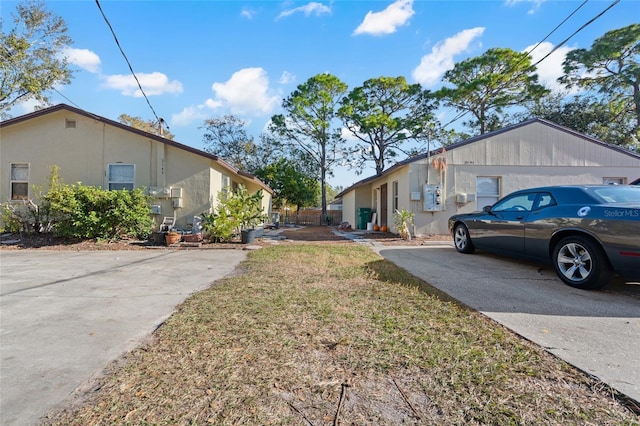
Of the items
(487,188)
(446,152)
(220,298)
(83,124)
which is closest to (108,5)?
(83,124)

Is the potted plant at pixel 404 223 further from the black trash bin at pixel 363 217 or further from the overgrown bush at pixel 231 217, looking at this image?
the black trash bin at pixel 363 217

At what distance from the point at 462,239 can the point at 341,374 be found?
18.8 feet

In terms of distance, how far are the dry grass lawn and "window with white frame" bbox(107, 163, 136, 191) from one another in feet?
28.5

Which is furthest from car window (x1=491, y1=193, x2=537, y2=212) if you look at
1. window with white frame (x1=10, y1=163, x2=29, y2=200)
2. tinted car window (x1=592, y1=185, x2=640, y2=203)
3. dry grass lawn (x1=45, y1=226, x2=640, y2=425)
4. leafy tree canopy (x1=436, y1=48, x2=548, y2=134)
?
leafy tree canopy (x1=436, y1=48, x2=548, y2=134)

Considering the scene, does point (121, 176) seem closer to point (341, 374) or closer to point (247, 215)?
point (247, 215)

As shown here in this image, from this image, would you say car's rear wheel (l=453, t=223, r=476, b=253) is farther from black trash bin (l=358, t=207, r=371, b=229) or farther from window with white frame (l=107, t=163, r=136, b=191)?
window with white frame (l=107, t=163, r=136, b=191)

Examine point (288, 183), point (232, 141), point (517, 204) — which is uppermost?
point (232, 141)

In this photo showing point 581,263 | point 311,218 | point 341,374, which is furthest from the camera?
point 311,218

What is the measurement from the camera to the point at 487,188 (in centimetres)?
1070

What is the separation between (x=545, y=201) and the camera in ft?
15.4

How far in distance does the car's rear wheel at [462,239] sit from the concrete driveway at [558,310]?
1080mm

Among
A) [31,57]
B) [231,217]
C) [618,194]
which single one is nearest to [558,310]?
[618,194]

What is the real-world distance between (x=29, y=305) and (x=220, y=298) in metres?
2.17

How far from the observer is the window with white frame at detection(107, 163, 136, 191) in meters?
10.1
